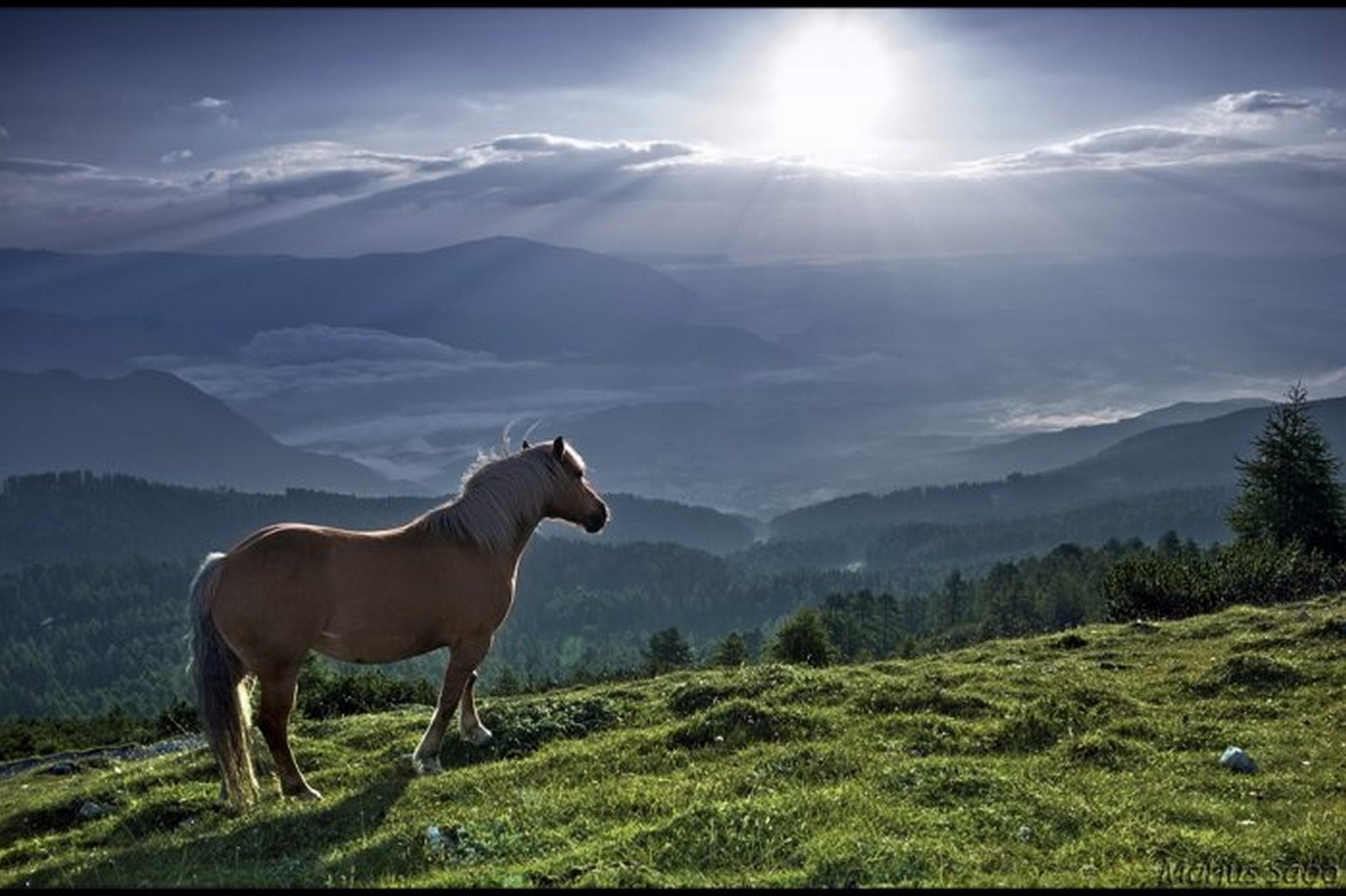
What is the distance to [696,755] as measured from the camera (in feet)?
38.1

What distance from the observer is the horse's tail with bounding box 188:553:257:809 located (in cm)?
1102

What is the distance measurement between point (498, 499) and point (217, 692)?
3772mm

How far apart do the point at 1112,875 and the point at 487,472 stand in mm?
8323

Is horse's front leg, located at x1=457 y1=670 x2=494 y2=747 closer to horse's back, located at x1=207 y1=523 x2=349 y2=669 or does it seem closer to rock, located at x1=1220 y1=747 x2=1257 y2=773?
horse's back, located at x1=207 y1=523 x2=349 y2=669

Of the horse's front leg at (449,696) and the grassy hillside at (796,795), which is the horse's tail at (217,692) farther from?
the horse's front leg at (449,696)

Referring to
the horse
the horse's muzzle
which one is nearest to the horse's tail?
the horse

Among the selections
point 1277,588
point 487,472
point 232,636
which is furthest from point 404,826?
point 1277,588

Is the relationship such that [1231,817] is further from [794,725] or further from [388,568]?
[388,568]

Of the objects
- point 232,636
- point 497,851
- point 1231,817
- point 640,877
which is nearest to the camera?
point 640,877

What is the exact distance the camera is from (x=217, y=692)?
36.3 feet

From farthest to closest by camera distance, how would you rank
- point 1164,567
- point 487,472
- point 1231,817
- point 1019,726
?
point 1164,567 < point 487,472 < point 1019,726 < point 1231,817

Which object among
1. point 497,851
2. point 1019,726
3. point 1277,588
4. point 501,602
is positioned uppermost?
point 501,602

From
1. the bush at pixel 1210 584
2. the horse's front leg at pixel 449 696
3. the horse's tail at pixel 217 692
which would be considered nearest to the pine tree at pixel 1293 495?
the bush at pixel 1210 584

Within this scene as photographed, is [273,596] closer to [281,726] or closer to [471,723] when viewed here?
[281,726]
